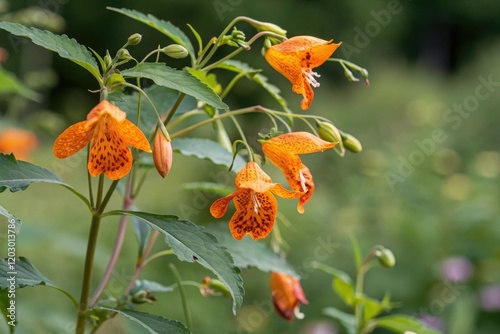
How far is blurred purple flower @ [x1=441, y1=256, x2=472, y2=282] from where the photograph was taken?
3.03 m

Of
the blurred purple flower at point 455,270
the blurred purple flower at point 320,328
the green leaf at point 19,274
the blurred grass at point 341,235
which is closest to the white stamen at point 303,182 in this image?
the green leaf at point 19,274

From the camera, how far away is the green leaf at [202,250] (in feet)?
3.04

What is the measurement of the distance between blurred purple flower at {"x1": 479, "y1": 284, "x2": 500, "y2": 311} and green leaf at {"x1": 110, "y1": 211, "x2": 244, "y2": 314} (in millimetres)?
2330

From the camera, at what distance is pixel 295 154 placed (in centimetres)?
105

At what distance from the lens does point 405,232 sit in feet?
11.1

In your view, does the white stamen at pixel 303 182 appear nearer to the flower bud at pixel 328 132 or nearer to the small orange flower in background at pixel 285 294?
the flower bud at pixel 328 132

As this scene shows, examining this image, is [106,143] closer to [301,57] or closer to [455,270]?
[301,57]

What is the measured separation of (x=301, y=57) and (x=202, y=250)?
29 centimetres

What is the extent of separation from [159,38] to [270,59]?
1202 cm

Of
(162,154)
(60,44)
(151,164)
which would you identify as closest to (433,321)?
(151,164)

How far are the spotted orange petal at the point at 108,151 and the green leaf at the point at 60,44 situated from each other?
6 centimetres

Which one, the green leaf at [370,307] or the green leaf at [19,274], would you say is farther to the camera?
the green leaf at [370,307]

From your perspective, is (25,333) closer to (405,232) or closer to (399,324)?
(399,324)

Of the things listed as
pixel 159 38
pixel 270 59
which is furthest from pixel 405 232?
pixel 159 38
